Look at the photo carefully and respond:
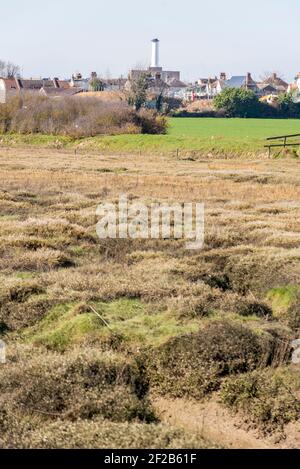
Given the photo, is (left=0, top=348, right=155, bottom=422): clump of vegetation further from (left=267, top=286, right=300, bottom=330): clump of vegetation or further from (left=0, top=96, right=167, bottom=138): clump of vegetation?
(left=0, top=96, right=167, bottom=138): clump of vegetation

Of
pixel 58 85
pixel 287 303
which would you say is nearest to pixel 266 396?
pixel 287 303

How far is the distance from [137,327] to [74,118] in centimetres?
Result: 4985

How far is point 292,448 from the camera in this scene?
7094mm

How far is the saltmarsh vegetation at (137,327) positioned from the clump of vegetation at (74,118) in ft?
123

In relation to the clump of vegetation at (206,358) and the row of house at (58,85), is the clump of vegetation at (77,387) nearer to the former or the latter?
the clump of vegetation at (206,358)

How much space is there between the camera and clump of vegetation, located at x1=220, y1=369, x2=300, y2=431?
7633 mm

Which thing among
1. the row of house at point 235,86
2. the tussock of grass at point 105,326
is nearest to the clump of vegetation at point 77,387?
the tussock of grass at point 105,326

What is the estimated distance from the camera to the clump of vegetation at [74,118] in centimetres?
5556

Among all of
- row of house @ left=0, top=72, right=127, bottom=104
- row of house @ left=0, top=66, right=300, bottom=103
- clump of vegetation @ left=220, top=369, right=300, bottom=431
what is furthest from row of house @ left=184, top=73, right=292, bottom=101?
Answer: clump of vegetation @ left=220, top=369, right=300, bottom=431

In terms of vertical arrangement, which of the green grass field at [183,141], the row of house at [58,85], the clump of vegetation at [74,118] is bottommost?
the green grass field at [183,141]

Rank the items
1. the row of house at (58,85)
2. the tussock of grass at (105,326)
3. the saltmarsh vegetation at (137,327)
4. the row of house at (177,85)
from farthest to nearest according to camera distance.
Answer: the row of house at (177,85), the row of house at (58,85), the tussock of grass at (105,326), the saltmarsh vegetation at (137,327)

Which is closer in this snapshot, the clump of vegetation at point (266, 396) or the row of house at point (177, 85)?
the clump of vegetation at point (266, 396)
